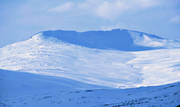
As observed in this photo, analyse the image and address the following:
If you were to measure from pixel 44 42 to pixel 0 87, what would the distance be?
139041 mm

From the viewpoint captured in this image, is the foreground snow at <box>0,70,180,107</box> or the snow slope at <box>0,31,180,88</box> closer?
the foreground snow at <box>0,70,180,107</box>

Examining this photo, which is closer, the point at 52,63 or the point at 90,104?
the point at 90,104

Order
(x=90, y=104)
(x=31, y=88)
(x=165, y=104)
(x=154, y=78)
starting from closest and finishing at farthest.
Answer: (x=165, y=104) < (x=90, y=104) < (x=31, y=88) < (x=154, y=78)

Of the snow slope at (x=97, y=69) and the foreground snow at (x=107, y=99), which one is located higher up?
the snow slope at (x=97, y=69)

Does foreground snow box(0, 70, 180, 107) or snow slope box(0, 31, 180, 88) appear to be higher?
snow slope box(0, 31, 180, 88)

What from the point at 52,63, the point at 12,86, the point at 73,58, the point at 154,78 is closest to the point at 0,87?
the point at 12,86

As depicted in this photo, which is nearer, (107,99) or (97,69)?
(107,99)

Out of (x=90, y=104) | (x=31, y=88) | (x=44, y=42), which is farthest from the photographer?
(x=44, y=42)

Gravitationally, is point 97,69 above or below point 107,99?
above

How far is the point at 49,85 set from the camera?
2357 inches

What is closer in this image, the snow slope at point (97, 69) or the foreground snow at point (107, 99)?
the foreground snow at point (107, 99)

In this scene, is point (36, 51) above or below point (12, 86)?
above

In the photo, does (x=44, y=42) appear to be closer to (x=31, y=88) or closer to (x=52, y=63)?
(x=52, y=63)

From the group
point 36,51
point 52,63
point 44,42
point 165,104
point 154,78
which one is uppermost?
point 44,42
